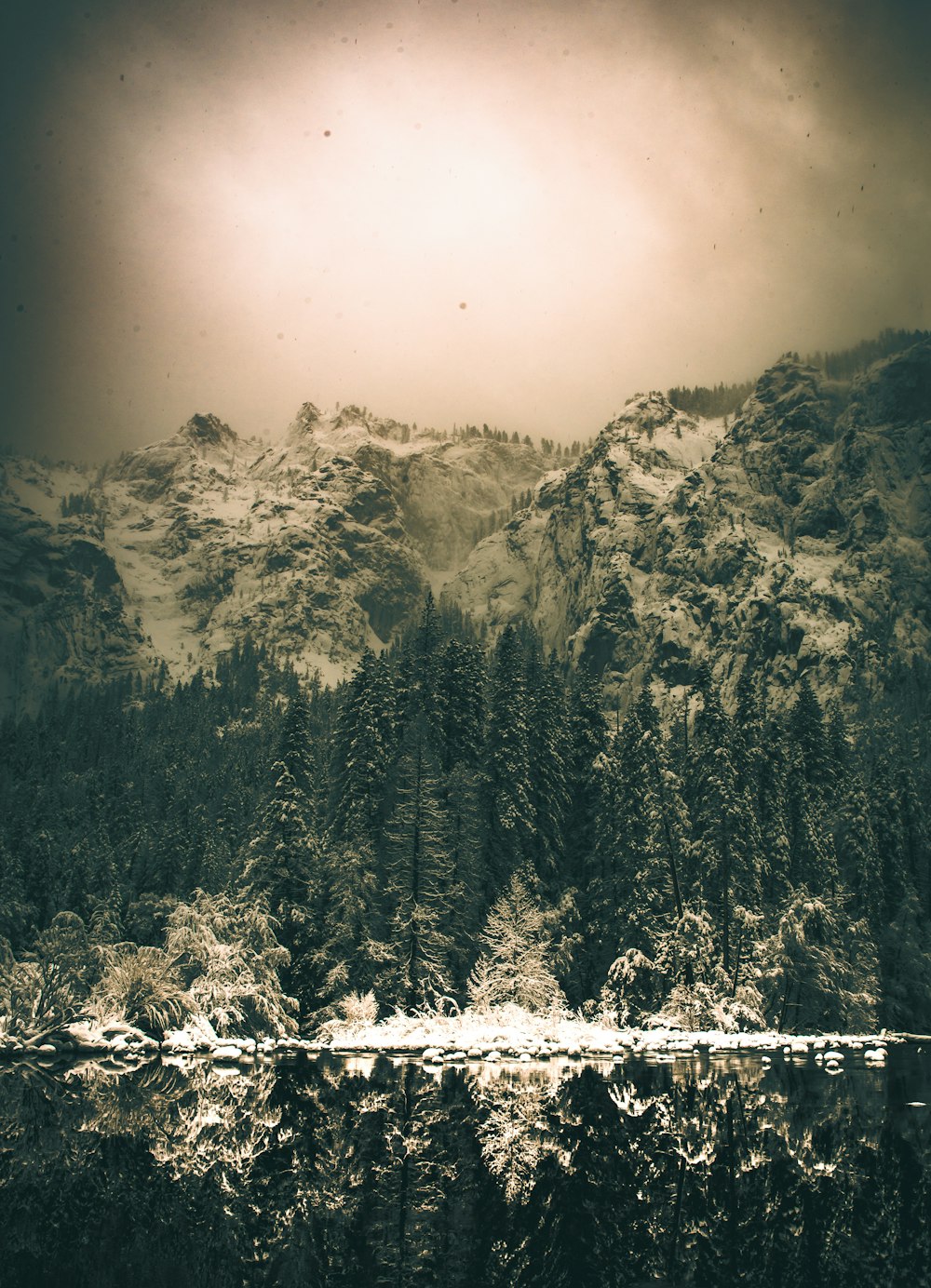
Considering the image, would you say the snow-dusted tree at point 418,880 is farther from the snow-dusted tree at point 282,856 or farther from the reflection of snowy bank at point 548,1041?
the snow-dusted tree at point 282,856

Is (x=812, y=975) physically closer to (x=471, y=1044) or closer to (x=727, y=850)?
(x=727, y=850)

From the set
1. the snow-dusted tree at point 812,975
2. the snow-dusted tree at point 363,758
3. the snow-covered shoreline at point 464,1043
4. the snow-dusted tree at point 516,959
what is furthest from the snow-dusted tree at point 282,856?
the snow-dusted tree at point 812,975

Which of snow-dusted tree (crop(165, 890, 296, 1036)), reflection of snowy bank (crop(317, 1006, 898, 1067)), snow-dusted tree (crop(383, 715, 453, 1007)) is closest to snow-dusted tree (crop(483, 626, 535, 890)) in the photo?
snow-dusted tree (crop(383, 715, 453, 1007))

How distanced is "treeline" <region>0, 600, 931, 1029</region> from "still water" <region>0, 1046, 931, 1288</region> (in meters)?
20.6

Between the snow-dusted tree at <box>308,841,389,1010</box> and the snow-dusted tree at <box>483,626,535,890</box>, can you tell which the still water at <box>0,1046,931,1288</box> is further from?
the snow-dusted tree at <box>483,626,535,890</box>

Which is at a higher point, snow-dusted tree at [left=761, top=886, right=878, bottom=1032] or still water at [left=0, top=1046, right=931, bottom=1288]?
snow-dusted tree at [left=761, top=886, right=878, bottom=1032]

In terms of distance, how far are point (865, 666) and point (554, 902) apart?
152 meters

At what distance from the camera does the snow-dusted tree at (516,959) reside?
177ft

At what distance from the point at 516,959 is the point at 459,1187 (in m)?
35.5

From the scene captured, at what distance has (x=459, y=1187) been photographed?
805 inches

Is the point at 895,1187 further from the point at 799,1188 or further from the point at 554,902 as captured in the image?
the point at 554,902

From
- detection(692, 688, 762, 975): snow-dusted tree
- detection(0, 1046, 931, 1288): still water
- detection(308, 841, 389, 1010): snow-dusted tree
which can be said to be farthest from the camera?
detection(692, 688, 762, 975): snow-dusted tree

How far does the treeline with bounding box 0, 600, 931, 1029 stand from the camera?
5484cm

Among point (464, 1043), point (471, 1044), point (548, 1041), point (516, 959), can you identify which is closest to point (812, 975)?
point (548, 1041)
